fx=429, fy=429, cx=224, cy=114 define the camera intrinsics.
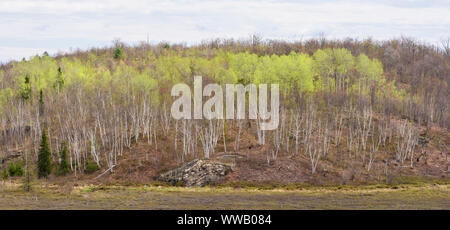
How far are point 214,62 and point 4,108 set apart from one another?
40.3 metres

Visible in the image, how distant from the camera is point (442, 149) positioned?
61219 mm

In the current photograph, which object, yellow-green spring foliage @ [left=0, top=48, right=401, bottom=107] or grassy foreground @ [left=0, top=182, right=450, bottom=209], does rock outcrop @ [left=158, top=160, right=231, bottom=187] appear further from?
yellow-green spring foliage @ [left=0, top=48, right=401, bottom=107]

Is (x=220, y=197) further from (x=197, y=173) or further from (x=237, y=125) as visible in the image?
(x=237, y=125)

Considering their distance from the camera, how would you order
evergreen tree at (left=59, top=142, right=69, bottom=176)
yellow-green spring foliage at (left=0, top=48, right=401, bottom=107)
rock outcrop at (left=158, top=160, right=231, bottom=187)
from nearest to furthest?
rock outcrop at (left=158, top=160, right=231, bottom=187) < evergreen tree at (left=59, top=142, right=69, bottom=176) < yellow-green spring foliage at (left=0, top=48, right=401, bottom=107)

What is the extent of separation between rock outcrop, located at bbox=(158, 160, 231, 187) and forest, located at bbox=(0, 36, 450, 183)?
6.31 feet

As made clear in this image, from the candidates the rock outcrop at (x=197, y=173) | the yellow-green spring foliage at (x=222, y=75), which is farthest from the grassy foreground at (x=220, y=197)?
the yellow-green spring foliage at (x=222, y=75)

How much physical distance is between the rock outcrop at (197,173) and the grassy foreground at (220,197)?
7.83ft

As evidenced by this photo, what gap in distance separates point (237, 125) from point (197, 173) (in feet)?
53.2

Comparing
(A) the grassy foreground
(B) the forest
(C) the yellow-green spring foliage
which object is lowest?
(A) the grassy foreground

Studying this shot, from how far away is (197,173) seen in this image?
51.0 m

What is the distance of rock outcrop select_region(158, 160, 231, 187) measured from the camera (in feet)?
165

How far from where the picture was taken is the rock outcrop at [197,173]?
50.3m

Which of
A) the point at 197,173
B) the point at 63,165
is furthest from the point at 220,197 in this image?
the point at 63,165

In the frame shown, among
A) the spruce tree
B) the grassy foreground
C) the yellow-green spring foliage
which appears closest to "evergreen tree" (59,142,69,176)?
the spruce tree
